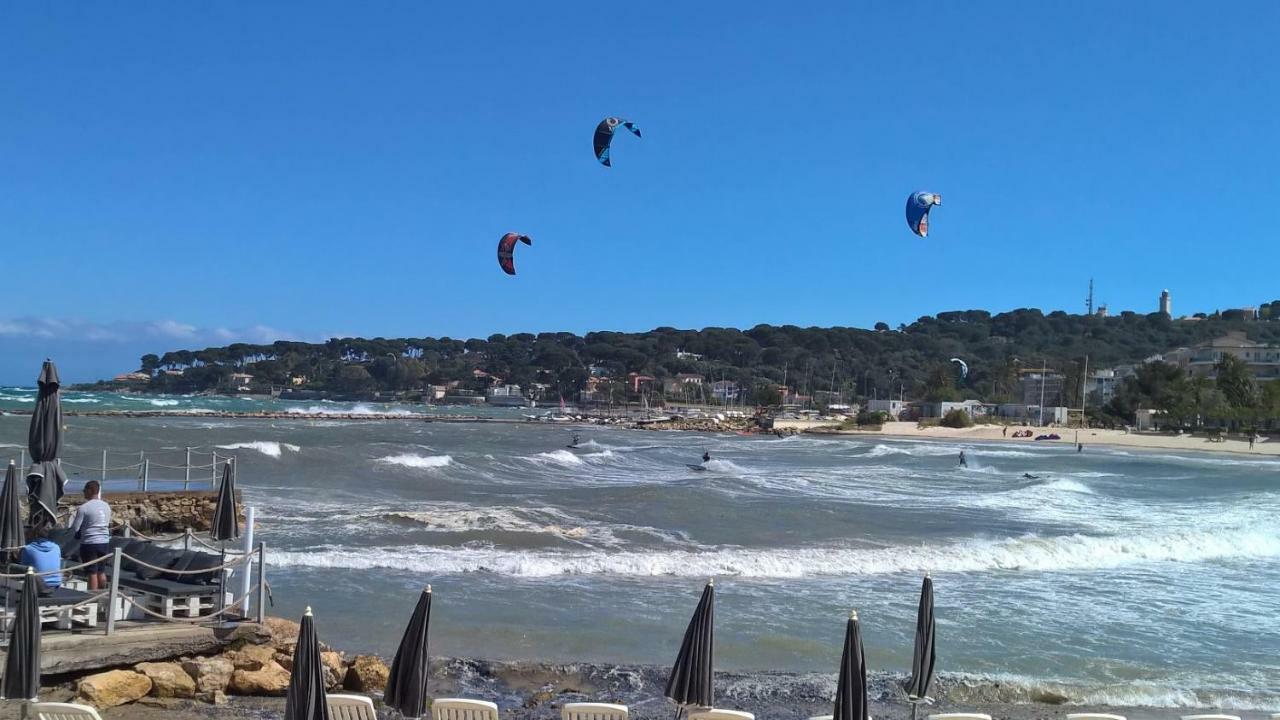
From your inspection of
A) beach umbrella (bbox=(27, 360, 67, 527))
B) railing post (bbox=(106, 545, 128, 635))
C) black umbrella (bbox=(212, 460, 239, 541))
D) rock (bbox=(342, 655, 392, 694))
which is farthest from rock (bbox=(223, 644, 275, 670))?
black umbrella (bbox=(212, 460, 239, 541))

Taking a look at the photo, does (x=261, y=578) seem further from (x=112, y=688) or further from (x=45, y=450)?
(x=45, y=450)

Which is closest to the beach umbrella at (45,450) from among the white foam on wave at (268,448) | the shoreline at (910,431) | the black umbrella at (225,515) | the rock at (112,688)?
the black umbrella at (225,515)

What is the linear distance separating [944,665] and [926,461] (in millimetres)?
42172

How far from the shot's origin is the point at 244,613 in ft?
29.1

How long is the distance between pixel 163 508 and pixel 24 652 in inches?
415

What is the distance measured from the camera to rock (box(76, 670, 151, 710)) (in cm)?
763

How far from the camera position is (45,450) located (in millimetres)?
11758

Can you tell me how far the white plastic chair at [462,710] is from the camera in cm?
644

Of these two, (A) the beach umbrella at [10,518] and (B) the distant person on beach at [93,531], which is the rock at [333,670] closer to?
(B) the distant person on beach at [93,531]

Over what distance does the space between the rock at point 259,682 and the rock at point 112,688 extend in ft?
2.32

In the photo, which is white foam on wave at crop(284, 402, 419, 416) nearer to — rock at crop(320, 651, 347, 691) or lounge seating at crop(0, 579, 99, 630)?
rock at crop(320, 651, 347, 691)

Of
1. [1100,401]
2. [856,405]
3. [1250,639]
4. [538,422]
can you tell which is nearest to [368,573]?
[1250,639]

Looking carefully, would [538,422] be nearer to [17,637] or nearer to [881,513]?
[881,513]

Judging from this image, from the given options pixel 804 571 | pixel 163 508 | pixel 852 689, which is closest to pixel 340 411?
pixel 163 508
